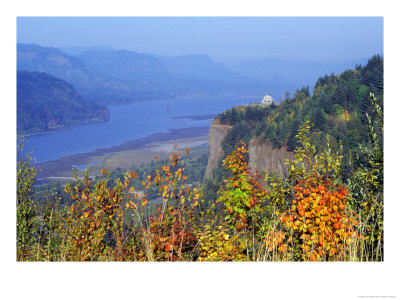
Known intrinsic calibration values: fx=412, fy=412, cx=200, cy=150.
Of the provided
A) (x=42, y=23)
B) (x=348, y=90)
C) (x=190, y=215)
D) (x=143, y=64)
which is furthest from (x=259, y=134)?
(x=190, y=215)

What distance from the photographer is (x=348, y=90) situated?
1177 centimetres

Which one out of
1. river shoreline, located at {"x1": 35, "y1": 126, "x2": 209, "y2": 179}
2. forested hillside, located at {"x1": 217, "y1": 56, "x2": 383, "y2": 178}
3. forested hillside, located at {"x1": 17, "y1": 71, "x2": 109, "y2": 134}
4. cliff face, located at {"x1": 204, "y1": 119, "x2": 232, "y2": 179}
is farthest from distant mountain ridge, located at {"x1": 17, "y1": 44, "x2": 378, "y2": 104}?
cliff face, located at {"x1": 204, "y1": 119, "x2": 232, "y2": 179}

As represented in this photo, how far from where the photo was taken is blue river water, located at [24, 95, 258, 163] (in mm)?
16281

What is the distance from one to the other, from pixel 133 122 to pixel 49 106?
28.8 feet

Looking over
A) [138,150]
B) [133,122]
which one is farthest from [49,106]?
[133,122]

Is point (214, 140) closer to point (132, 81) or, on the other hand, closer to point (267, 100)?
point (267, 100)

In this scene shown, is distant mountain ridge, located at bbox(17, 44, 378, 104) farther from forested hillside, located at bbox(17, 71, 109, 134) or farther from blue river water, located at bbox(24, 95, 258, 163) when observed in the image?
forested hillside, located at bbox(17, 71, 109, 134)

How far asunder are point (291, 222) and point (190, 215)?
0.88 meters

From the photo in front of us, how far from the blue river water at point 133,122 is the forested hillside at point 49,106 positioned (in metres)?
0.66

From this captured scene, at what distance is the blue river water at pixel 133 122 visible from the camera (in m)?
16.3

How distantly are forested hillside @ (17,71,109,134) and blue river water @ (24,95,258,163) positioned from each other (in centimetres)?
66

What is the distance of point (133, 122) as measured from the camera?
1700 cm
